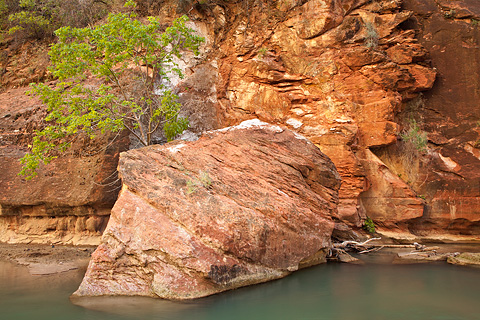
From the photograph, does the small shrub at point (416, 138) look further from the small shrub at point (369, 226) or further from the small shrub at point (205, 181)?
the small shrub at point (205, 181)

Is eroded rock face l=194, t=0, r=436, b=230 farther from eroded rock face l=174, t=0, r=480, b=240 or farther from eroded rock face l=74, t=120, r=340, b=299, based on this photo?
eroded rock face l=74, t=120, r=340, b=299

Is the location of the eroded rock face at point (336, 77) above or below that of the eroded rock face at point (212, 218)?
above

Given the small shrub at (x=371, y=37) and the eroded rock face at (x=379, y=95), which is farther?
the small shrub at (x=371, y=37)

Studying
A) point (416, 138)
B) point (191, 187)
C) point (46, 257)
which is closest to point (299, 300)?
point (191, 187)

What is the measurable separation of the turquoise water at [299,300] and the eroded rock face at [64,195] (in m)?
3.04

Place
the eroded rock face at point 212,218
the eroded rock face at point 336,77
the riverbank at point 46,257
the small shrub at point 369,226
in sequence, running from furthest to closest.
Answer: the eroded rock face at point 336,77 → the small shrub at point 369,226 → the riverbank at point 46,257 → the eroded rock face at point 212,218

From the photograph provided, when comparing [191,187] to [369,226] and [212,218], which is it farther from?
[369,226]

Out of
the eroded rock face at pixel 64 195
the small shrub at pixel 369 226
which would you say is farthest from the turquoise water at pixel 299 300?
the small shrub at pixel 369 226

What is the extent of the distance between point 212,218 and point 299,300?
2.39 metres

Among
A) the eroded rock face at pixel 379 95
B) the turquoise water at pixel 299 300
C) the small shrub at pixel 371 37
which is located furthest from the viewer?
the small shrub at pixel 371 37

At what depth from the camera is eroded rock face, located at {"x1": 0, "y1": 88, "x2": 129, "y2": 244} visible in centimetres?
1229

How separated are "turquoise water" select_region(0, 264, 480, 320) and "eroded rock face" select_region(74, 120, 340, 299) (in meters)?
0.42

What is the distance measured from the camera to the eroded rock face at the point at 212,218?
742 cm

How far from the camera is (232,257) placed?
305 inches
